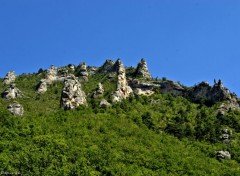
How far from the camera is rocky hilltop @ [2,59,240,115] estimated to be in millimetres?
123250

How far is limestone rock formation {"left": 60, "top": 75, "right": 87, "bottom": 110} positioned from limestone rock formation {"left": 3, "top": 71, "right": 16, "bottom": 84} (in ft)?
97.0

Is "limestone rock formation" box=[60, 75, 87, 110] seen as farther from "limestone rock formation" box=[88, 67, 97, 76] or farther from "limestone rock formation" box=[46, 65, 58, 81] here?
"limestone rock formation" box=[88, 67, 97, 76]

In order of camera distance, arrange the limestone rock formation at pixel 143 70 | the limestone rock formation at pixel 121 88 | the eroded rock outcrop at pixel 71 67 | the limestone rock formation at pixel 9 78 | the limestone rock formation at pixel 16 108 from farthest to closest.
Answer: the eroded rock outcrop at pixel 71 67 → the limestone rock formation at pixel 143 70 → the limestone rock formation at pixel 9 78 → the limestone rock formation at pixel 121 88 → the limestone rock formation at pixel 16 108

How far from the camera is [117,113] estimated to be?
398 ft

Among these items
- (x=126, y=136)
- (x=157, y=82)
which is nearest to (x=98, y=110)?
(x=126, y=136)

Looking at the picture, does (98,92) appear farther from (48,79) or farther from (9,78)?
(9,78)

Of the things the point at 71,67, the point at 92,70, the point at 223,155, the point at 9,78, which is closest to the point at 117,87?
the point at 92,70

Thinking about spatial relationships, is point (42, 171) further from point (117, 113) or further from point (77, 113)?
point (117, 113)

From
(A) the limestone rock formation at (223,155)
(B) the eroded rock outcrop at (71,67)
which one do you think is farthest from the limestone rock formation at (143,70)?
(A) the limestone rock formation at (223,155)

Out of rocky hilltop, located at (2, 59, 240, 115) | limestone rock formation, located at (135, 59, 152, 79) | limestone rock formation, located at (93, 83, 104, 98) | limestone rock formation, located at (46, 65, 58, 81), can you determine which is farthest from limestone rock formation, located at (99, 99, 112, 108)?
limestone rock formation, located at (135, 59, 152, 79)

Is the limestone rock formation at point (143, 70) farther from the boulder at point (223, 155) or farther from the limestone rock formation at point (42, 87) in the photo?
the boulder at point (223, 155)

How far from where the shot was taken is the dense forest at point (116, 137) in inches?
3524

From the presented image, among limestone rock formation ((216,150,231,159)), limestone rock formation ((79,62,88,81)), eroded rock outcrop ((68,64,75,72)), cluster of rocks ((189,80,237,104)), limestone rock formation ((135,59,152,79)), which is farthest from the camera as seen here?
eroded rock outcrop ((68,64,75,72))

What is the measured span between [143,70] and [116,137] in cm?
5380
